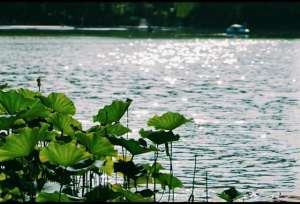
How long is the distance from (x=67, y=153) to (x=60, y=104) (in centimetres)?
325

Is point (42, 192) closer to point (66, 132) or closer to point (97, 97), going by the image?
point (66, 132)

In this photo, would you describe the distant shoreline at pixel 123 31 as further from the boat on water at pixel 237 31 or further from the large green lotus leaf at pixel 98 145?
the large green lotus leaf at pixel 98 145

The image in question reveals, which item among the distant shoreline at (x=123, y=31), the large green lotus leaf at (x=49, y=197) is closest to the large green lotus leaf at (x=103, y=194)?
the large green lotus leaf at (x=49, y=197)

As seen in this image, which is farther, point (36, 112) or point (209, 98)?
point (209, 98)

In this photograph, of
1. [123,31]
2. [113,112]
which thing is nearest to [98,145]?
[113,112]

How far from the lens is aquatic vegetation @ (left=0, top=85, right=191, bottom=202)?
33.4 ft

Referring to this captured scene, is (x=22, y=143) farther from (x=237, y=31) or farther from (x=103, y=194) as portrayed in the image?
(x=237, y=31)

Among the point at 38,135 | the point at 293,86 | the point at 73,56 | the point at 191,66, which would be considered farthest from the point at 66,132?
the point at 73,56

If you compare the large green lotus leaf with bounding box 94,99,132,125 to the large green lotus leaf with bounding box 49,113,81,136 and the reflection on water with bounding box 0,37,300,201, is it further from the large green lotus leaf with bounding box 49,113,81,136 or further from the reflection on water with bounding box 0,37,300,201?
the reflection on water with bounding box 0,37,300,201

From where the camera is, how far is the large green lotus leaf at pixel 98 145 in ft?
35.2

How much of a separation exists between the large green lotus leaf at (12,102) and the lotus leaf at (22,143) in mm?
1932

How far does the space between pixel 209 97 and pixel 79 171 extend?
35620 mm

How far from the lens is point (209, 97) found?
150ft

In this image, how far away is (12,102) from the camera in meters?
12.4
